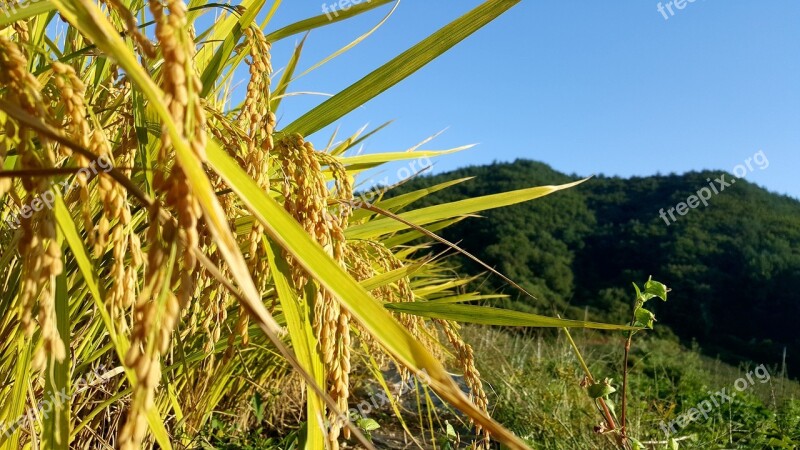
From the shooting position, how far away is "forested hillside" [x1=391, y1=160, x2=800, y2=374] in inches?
627

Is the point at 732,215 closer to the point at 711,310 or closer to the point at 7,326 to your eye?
the point at 711,310

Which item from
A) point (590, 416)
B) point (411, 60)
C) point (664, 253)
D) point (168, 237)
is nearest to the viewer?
point (168, 237)

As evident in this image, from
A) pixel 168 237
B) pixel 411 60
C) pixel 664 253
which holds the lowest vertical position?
pixel 664 253

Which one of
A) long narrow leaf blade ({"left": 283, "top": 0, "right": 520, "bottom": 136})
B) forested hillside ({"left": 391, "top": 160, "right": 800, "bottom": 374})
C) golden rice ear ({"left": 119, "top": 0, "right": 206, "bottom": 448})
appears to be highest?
long narrow leaf blade ({"left": 283, "top": 0, "right": 520, "bottom": 136})

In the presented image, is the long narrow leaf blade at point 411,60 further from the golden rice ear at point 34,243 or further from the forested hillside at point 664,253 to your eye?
the forested hillside at point 664,253

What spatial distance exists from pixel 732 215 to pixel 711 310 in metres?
4.78

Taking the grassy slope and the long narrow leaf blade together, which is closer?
the long narrow leaf blade

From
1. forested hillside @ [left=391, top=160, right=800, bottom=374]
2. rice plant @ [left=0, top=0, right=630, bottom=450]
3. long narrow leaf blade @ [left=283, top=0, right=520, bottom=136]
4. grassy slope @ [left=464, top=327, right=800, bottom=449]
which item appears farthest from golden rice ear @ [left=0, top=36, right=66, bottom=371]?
forested hillside @ [left=391, top=160, right=800, bottom=374]

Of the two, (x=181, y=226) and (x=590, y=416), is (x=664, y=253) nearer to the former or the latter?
(x=590, y=416)

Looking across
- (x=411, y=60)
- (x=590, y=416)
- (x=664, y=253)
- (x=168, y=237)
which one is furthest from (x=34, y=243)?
(x=664, y=253)

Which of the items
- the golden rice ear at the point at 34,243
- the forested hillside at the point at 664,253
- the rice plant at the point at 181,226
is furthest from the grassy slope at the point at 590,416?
the forested hillside at the point at 664,253

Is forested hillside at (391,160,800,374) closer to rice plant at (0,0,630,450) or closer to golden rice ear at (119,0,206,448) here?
rice plant at (0,0,630,450)

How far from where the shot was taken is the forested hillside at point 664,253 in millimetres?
15938

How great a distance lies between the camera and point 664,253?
719 inches
